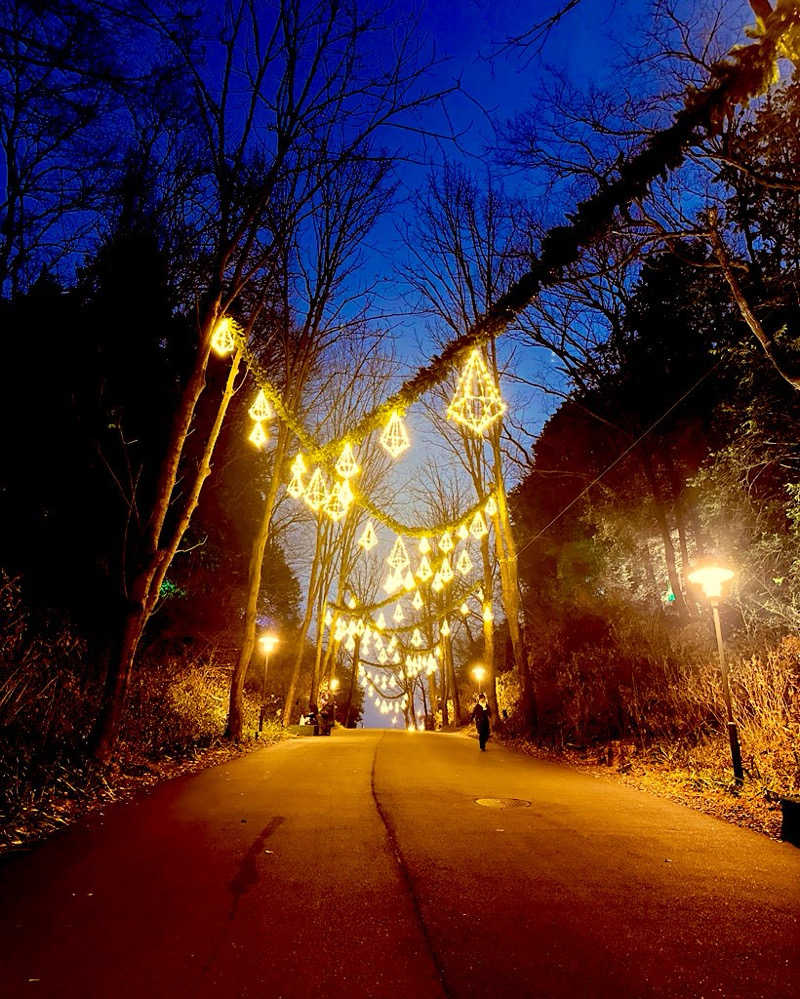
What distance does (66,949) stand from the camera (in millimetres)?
2676

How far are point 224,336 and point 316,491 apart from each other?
12.2 feet

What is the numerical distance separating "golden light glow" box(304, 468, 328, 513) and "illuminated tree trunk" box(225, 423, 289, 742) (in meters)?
3.24

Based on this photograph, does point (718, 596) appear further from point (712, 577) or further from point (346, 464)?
point (346, 464)

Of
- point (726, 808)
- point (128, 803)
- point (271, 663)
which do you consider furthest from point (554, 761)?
point (271, 663)

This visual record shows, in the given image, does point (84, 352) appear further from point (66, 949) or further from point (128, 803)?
point (66, 949)

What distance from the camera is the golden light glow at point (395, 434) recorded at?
9070 millimetres

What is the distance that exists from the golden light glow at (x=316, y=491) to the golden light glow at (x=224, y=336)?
3.19m

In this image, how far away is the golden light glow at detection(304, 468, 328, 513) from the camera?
11289 millimetres

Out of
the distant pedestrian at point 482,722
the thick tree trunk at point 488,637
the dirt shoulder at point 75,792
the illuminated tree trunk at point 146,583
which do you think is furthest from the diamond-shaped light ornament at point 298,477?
the thick tree trunk at point 488,637

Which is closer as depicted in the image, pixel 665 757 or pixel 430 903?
pixel 430 903

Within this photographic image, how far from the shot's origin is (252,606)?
14.6m

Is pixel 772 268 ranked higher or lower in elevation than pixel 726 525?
higher

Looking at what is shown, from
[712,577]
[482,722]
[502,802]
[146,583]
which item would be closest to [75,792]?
[146,583]

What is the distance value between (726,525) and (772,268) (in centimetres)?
641
